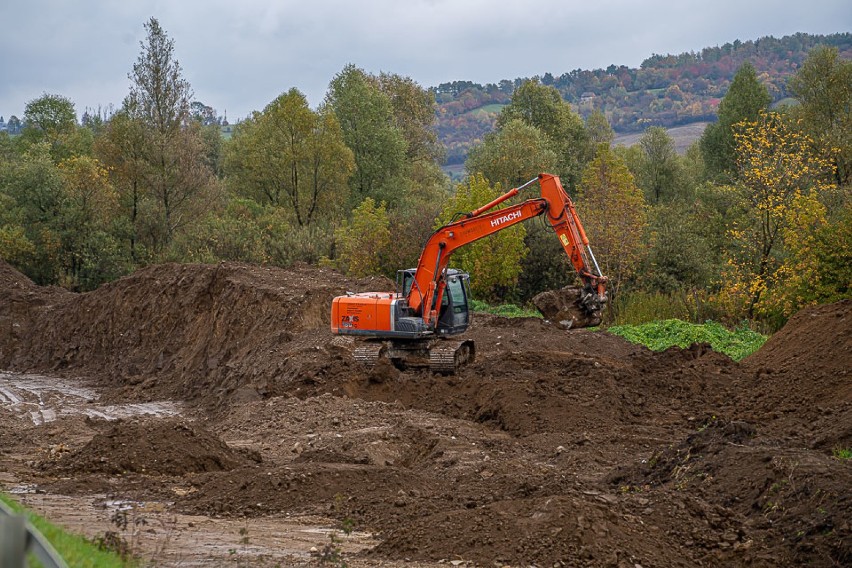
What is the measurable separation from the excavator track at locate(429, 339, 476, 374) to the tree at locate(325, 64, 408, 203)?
38.2 metres

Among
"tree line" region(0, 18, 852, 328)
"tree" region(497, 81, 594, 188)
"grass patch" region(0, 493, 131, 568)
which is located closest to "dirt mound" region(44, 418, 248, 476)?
"grass patch" region(0, 493, 131, 568)

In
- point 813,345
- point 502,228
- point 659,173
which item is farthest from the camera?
point 659,173

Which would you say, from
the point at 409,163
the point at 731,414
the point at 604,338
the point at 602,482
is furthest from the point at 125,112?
the point at 602,482

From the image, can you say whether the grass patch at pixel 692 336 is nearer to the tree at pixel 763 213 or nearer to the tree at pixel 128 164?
the tree at pixel 763 213

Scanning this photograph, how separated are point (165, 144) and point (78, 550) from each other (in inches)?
1648

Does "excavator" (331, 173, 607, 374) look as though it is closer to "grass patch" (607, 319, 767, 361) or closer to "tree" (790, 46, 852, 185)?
"grass patch" (607, 319, 767, 361)

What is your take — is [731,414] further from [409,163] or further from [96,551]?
[409,163]

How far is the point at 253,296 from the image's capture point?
27.8 metres

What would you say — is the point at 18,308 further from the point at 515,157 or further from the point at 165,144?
the point at 515,157

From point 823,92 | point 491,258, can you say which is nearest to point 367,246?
point 491,258

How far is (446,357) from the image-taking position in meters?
20.7

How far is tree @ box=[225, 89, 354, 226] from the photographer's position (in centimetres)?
5344

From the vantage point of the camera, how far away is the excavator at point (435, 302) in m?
20.0

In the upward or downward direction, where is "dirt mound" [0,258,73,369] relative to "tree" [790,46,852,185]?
downward
